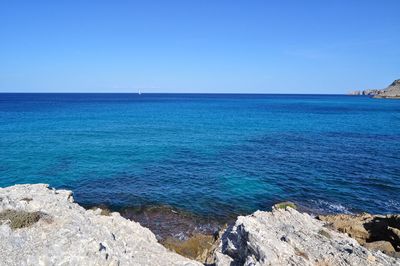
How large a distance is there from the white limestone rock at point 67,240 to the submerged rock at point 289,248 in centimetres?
293

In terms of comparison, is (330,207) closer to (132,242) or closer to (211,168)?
(211,168)

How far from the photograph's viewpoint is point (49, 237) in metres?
16.8

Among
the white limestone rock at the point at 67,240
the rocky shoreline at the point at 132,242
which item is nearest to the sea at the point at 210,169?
the rocky shoreline at the point at 132,242

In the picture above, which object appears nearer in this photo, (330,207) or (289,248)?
(289,248)

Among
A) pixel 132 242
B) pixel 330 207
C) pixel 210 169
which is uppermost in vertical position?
pixel 132 242

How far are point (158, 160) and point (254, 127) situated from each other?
1795 inches

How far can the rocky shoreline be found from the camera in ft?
51.6

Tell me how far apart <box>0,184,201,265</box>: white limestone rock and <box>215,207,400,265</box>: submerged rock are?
293cm

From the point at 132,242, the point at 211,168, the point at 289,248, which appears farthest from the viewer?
the point at 211,168

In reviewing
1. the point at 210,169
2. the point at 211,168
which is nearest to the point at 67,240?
the point at 210,169

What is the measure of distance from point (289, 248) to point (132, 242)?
32.9 feet

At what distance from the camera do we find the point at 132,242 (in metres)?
20.6

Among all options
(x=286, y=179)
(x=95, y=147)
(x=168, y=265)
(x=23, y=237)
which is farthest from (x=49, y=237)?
(x=95, y=147)

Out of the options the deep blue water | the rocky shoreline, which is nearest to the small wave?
the deep blue water
